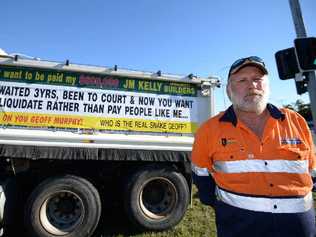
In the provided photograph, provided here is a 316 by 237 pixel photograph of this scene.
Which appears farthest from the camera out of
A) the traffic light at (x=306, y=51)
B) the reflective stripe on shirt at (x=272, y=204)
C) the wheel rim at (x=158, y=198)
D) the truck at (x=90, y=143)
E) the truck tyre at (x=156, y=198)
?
the wheel rim at (x=158, y=198)

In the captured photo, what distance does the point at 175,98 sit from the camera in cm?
562

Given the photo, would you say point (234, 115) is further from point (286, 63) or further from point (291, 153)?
point (286, 63)

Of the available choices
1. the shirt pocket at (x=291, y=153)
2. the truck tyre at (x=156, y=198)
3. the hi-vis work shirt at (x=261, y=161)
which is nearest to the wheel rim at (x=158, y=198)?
the truck tyre at (x=156, y=198)

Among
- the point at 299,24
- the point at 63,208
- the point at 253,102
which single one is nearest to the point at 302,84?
the point at 299,24

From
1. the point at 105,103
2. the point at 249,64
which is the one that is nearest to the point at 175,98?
the point at 105,103

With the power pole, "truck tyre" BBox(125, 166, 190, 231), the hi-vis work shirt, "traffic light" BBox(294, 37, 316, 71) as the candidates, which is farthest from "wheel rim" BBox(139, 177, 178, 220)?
the hi-vis work shirt

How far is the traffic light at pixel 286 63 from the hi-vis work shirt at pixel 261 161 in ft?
9.43

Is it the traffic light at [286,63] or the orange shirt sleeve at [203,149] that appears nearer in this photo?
the orange shirt sleeve at [203,149]

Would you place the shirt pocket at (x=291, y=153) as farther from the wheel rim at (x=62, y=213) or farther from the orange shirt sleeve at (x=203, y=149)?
the wheel rim at (x=62, y=213)

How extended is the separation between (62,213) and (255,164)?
344cm

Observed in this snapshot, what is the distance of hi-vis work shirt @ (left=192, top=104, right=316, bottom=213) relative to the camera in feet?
7.42

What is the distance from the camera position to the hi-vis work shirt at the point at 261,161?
89.0 inches

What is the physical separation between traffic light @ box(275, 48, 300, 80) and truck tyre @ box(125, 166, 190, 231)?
2215mm

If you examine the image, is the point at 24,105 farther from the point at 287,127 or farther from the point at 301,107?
the point at 301,107
